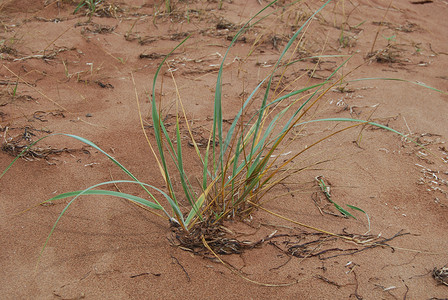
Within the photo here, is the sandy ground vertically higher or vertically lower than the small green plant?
lower

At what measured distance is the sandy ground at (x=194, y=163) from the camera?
51.8 inches

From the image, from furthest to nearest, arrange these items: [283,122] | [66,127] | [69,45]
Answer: [69,45]
[283,122]
[66,127]

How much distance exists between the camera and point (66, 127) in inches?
79.9

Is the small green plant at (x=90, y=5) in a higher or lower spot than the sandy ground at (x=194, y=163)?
higher

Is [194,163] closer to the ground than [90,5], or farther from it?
closer to the ground

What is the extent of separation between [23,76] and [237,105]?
1273 mm

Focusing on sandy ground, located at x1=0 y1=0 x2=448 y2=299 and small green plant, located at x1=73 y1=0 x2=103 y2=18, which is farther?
small green plant, located at x1=73 y1=0 x2=103 y2=18

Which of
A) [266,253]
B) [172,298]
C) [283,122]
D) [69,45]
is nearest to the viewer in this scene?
[172,298]

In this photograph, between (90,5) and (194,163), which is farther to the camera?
(90,5)

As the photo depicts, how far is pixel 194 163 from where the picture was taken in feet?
6.08

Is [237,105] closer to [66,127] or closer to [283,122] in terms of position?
[283,122]

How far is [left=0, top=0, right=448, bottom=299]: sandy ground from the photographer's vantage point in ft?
4.32

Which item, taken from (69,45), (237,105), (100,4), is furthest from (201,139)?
(100,4)

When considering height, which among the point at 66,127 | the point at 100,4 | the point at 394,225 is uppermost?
the point at 100,4
